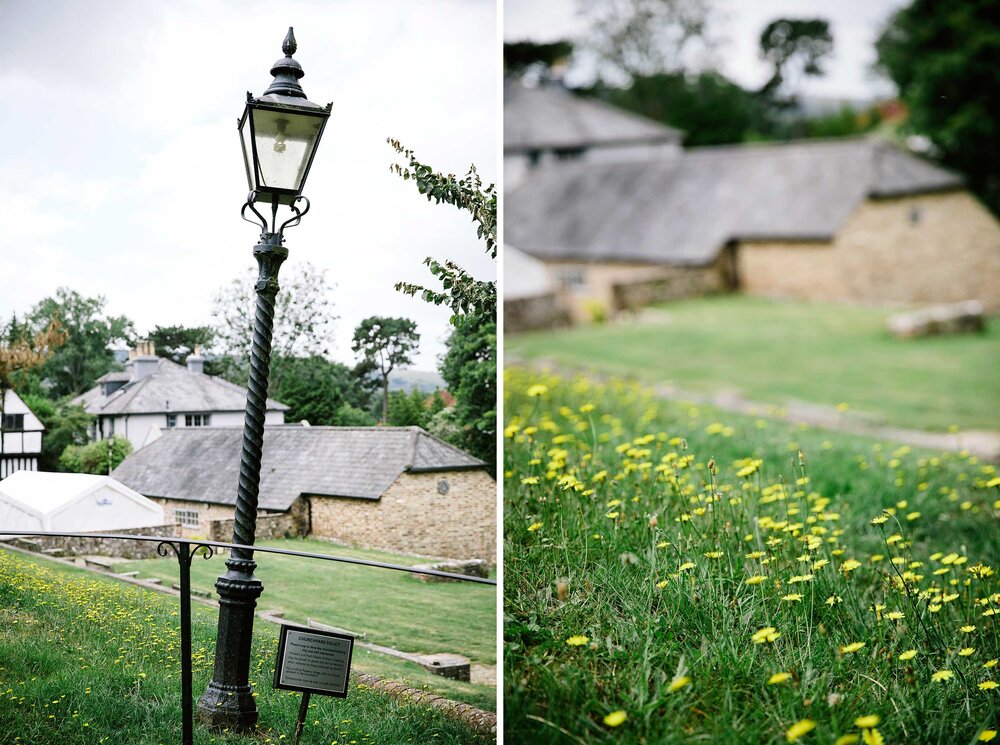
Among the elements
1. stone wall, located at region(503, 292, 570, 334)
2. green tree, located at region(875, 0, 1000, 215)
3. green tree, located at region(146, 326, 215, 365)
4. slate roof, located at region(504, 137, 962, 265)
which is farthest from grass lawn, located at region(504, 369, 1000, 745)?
slate roof, located at region(504, 137, 962, 265)

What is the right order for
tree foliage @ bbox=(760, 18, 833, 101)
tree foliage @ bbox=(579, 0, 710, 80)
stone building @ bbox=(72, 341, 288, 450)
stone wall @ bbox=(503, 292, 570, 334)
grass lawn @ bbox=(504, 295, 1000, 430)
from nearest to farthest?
stone building @ bbox=(72, 341, 288, 450)
grass lawn @ bbox=(504, 295, 1000, 430)
stone wall @ bbox=(503, 292, 570, 334)
tree foliage @ bbox=(760, 18, 833, 101)
tree foliage @ bbox=(579, 0, 710, 80)

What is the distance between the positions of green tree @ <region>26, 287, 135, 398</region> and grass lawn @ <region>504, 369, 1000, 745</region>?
1.38 meters

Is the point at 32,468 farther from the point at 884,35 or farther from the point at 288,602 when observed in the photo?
the point at 884,35

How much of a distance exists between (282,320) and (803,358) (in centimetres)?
700

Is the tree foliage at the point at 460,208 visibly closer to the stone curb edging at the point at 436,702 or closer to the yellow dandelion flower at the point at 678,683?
the stone curb edging at the point at 436,702

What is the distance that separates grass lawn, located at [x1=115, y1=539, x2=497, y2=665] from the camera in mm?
3045

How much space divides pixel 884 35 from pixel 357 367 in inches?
398

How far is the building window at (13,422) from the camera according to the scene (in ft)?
10.3

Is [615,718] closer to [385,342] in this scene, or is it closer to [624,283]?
[385,342]

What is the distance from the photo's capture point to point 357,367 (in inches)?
128

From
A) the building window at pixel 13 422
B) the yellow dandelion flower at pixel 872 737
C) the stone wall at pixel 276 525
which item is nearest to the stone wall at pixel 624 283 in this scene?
the stone wall at pixel 276 525

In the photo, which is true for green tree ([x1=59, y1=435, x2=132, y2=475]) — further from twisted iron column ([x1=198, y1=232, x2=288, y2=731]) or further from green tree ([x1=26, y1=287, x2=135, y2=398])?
twisted iron column ([x1=198, y1=232, x2=288, y2=731])

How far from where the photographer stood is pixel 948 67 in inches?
388

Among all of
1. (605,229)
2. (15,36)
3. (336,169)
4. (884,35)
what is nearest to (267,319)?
(336,169)
